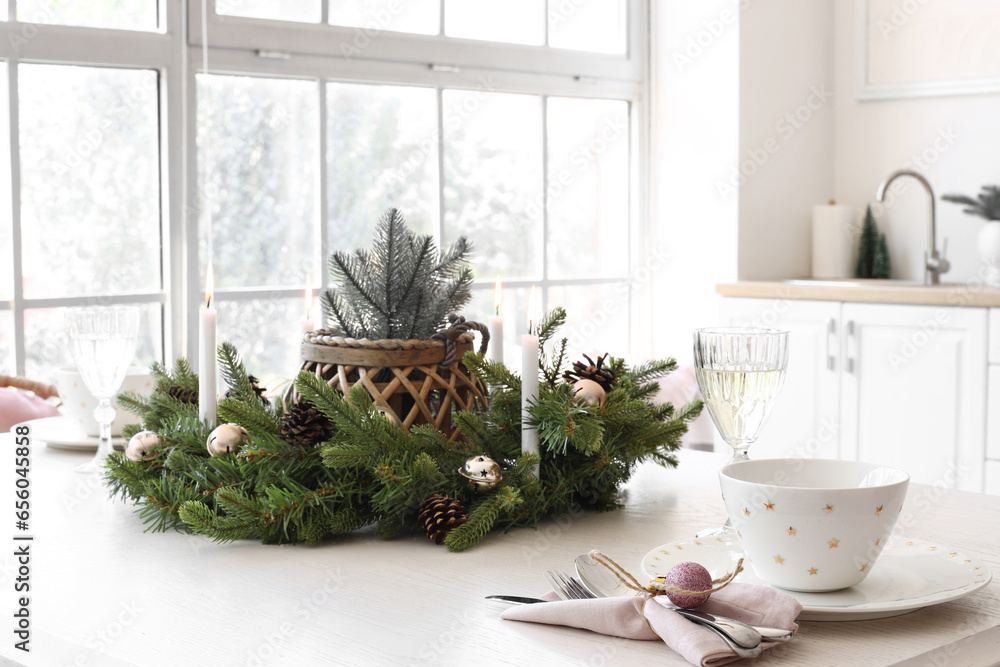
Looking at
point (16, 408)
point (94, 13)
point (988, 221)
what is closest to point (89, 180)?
point (94, 13)

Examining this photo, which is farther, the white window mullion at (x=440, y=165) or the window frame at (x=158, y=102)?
the white window mullion at (x=440, y=165)

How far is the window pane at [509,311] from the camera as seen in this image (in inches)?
120

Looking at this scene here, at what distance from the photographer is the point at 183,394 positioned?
116 centimetres

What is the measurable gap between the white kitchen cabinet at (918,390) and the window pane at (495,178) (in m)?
1.00

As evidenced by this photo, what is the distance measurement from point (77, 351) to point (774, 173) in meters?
2.72

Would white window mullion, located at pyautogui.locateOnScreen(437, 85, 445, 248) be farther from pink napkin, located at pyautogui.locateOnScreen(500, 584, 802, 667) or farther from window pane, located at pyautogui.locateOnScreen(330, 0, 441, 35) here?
pink napkin, located at pyautogui.locateOnScreen(500, 584, 802, 667)

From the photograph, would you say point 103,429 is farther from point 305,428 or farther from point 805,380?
point 805,380

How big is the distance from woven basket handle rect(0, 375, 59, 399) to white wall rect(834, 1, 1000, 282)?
2.68 m

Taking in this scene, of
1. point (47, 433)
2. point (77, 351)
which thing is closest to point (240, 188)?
point (47, 433)

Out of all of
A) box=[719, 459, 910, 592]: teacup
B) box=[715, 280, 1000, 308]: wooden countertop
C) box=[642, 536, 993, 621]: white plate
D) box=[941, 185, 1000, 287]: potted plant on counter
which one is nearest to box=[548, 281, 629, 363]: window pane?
box=[715, 280, 1000, 308]: wooden countertop

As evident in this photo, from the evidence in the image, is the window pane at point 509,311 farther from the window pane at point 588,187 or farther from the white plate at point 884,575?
the white plate at point 884,575

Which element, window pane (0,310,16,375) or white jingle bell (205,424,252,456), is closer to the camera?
white jingle bell (205,424,252,456)

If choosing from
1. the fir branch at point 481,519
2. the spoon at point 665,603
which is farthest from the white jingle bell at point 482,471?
the spoon at point 665,603

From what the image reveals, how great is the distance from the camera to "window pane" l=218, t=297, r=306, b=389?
264cm
